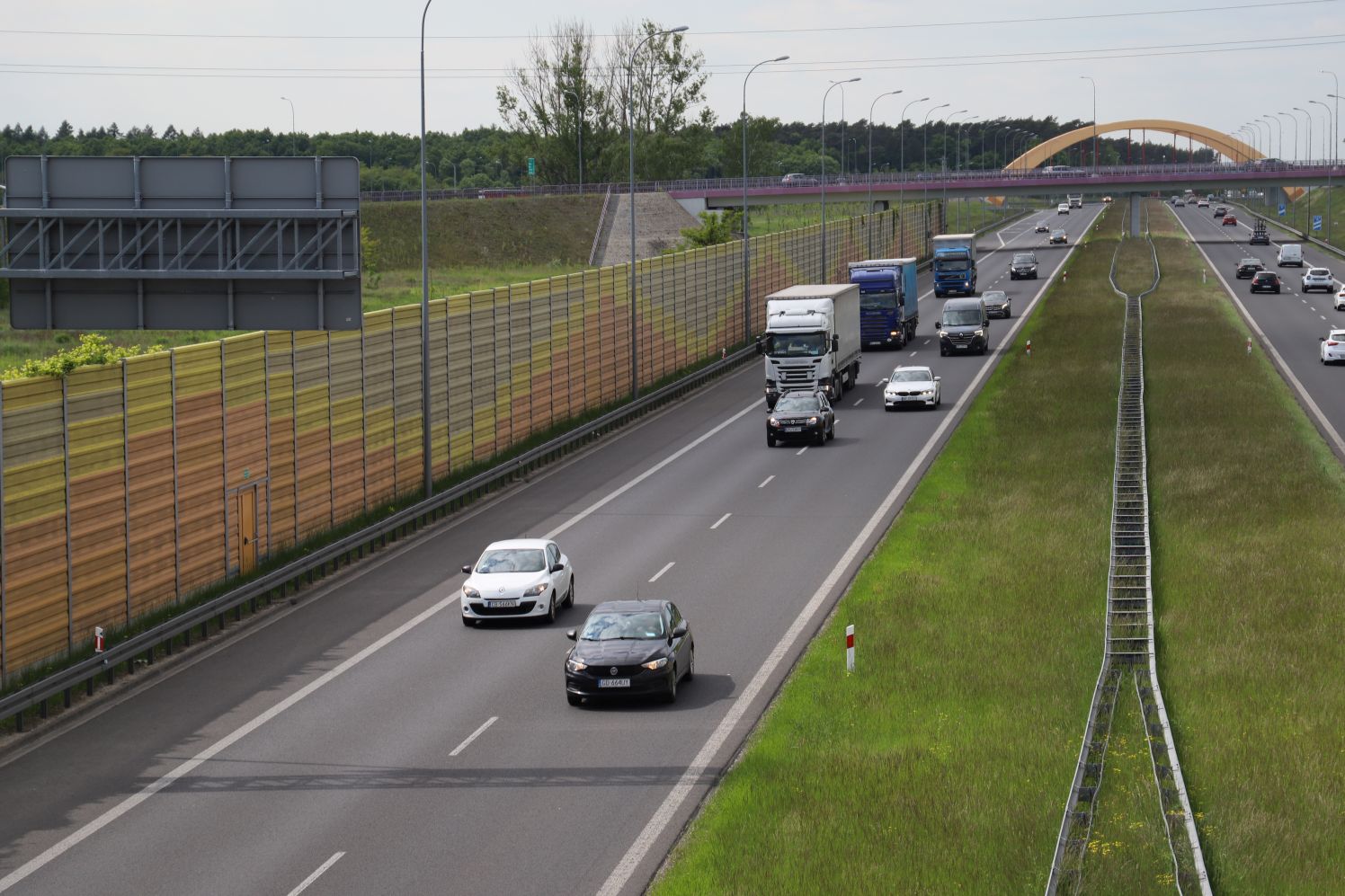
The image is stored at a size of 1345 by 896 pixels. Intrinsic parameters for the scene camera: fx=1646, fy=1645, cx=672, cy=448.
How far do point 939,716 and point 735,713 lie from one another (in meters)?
2.88

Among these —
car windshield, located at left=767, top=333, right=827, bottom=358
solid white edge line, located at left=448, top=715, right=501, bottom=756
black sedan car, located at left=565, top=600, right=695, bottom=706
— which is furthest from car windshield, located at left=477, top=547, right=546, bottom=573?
car windshield, located at left=767, top=333, right=827, bottom=358

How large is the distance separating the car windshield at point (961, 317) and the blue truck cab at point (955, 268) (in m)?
25.8

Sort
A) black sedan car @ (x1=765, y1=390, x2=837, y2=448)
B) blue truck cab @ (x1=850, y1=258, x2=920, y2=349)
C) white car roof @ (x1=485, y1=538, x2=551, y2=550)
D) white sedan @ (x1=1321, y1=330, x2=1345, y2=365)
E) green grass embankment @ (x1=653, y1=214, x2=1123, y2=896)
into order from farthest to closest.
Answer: blue truck cab @ (x1=850, y1=258, x2=920, y2=349) < white sedan @ (x1=1321, y1=330, x2=1345, y2=365) < black sedan car @ (x1=765, y1=390, x2=837, y2=448) < white car roof @ (x1=485, y1=538, x2=551, y2=550) < green grass embankment @ (x1=653, y1=214, x2=1123, y2=896)

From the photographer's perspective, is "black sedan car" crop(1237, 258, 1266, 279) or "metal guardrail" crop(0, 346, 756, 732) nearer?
"metal guardrail" crop(0, 346, 756, 732)

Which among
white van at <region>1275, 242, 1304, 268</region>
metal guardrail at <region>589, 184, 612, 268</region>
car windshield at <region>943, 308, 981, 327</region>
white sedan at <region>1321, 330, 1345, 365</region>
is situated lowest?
white sedan at <region>1321, 330, 1345, 365</region>

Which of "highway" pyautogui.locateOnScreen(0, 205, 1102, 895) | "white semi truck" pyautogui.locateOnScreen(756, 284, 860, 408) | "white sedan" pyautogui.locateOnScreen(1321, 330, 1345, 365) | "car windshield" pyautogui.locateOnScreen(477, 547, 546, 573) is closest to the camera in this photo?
"highway" pyautogui.locateOnScreen(0, 205, 1102, 895)

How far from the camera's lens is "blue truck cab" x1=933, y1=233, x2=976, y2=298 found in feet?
317

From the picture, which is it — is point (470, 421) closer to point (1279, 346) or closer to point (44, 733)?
point (44, 733)

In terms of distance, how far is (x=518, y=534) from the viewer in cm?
3662

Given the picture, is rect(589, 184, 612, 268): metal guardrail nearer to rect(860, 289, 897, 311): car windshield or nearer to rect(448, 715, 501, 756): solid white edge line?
rect(860, 289, 897, 311): car windshield

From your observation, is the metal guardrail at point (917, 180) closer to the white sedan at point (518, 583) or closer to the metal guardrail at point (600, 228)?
the metal guardrail at point (600, 228)

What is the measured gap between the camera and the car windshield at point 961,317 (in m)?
69.8

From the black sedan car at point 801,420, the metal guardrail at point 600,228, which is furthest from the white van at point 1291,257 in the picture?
the black sedan car at point 801,420

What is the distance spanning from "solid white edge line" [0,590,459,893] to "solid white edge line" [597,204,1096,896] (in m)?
6.32
